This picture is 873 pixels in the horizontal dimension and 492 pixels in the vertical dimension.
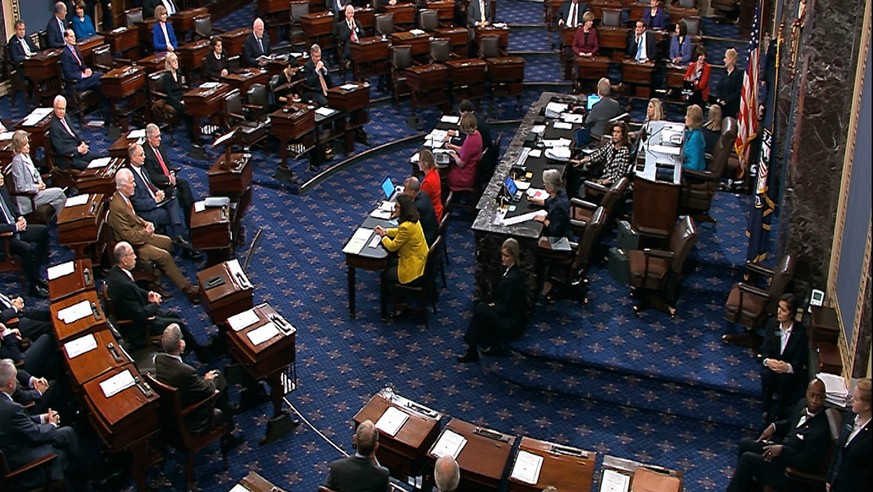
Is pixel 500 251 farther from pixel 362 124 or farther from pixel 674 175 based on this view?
pixel 362 124

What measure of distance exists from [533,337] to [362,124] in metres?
5.34

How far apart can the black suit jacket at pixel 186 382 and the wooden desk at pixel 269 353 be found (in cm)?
55

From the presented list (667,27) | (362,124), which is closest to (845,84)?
(362,124)

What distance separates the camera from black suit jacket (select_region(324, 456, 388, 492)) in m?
6.57

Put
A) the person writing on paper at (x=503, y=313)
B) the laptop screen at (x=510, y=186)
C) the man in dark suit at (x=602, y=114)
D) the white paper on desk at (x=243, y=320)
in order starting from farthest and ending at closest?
1. the man in dark suit at (x=602, y=114)
2. the laptop screen at (x=510, y=186)
3. the person writing on paper at (x=503, y=313)
4. the white paper on desk at (x=243, y=320)

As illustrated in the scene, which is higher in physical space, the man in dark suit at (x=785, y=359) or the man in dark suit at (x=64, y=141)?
the man in dark suit at (x=64, y=141)

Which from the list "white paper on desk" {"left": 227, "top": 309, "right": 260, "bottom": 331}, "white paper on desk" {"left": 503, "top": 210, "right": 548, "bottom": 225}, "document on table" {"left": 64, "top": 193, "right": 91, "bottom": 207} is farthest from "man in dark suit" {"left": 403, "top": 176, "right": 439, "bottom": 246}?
"document on table" {"left": 64, "top": 193, "right": 91, "bottom": 207}

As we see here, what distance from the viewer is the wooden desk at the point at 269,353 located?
26.3ft

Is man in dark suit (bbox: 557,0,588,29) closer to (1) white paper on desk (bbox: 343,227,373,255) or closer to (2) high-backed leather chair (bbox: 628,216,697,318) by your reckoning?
(2) high-backed leather chair (bbox: 628,216,697,318)

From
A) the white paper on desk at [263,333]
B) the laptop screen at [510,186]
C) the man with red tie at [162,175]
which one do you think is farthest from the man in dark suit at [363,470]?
the man with red tie at [162,175]

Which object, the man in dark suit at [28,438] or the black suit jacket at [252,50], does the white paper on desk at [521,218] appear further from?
the black suit jacket at [252,50]

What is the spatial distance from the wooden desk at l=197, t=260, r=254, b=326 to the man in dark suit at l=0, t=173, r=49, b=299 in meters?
1.98

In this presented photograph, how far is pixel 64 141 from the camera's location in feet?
37.1

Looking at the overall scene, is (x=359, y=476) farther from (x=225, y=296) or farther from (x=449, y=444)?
(x=225, y=296)
